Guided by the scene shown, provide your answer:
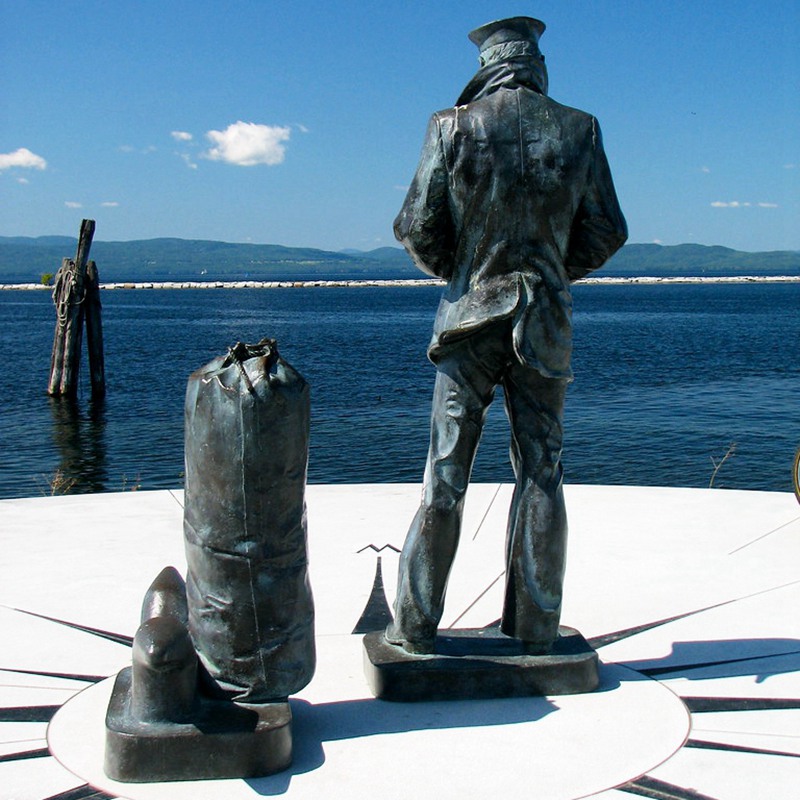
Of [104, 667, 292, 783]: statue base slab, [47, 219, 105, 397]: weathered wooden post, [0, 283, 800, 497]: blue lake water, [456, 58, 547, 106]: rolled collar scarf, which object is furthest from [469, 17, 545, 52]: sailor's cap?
[47, 219, 105, 397]: weathered wooden post

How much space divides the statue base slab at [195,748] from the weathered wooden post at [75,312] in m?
23.4

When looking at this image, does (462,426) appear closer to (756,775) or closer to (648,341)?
(756,775)

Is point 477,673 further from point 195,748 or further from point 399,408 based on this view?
point 399,408

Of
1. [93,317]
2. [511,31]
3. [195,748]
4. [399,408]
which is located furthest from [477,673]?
[93,317]

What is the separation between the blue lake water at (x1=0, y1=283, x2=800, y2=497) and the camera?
725 inches

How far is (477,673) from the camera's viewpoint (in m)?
4.45

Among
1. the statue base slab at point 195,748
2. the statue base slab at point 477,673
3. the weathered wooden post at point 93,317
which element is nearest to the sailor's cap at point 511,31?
the statue base slab at point 477,673

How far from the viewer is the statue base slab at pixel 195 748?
3703 mm

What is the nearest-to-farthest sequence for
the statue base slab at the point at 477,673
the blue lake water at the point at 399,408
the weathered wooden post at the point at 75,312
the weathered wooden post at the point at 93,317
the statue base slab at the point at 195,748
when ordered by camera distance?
the statue base slab at the point at 195,748 → the statue base slab at the point at 477,673 → the blue lake water at the point at 399,408 → the weathered wooden post at the point at 75,312 → the weathered wooden post at the point at 93,317

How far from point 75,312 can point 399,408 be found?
8.10 meters

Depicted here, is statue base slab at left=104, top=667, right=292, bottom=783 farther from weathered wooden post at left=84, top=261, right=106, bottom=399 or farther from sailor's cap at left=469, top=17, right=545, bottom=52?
weathered wooden post at left=84, top=261, right=106, bottom=399

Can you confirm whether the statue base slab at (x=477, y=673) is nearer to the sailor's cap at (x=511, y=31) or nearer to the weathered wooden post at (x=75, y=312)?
the sailor's cap at (x=511, y=31)

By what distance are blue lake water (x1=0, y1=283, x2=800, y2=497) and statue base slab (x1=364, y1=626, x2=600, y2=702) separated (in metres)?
12.4

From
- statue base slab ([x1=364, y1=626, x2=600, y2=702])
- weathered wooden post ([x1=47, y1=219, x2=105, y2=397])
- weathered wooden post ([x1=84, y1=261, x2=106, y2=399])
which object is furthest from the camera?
weathered wooden post ([x1=84, y1=261, x2=106, y2=399])
